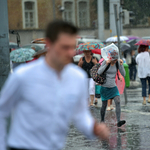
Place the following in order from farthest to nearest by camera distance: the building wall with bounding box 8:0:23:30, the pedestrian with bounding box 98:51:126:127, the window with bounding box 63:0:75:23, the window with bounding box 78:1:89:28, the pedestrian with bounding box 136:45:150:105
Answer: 1. the window with bounding box 78:1:89:28
2. the window with bounding box 63:0:75:23
3. the building wall with bounding box 8:0:23:30
4. the pedestrian with bounding box 136:45:150:105
5. the pedestrian with bounding box 98:51:126:127

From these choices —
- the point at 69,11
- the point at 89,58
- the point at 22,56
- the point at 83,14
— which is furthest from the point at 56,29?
the point at 83,14

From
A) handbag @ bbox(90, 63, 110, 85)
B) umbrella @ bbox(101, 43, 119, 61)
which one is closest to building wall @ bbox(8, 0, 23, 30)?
handbag @ bbox(90, 63, 110, 85)

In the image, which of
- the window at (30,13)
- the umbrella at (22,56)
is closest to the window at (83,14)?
the window at (30,13)

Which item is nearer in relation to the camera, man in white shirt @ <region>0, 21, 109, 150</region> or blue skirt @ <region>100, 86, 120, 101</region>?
man in white shirt @ <region>0, 21, 109, 150</region>

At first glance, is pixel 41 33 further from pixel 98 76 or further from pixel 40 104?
pixel 40 104

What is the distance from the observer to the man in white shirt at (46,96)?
2562mm

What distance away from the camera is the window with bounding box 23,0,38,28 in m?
44.7

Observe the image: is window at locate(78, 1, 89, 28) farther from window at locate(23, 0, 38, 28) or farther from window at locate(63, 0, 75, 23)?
window at locate(23, 0, 38, 28)

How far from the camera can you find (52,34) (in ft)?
8.45

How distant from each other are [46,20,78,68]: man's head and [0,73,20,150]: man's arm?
26cm

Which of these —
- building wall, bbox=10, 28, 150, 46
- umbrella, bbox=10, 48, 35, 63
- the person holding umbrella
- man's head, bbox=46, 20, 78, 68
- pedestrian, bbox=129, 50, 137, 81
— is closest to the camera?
man's head, bbox=46, 20, 78, 68

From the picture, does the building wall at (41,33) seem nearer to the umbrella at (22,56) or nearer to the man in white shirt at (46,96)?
the umbrella at (22,56)

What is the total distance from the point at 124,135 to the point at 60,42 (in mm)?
4626

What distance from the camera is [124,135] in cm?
693
